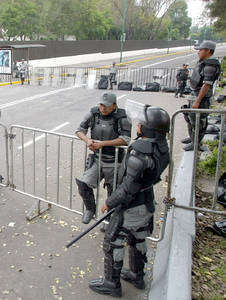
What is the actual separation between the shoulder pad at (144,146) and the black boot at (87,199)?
129 centimetres

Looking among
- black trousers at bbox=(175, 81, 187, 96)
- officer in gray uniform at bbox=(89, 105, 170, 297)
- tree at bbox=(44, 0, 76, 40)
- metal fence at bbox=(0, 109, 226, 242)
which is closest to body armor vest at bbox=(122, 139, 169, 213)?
officer in gray uniform at bbox=(89, 105, 170, 297)

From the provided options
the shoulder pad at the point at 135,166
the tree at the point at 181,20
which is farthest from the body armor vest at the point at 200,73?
the tree at the point at 181,20

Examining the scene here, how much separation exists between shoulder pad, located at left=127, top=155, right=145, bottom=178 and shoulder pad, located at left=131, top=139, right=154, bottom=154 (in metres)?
0.08

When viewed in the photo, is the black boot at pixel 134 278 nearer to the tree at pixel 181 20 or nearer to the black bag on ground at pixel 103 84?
the black bag on ground at pixel 103 84

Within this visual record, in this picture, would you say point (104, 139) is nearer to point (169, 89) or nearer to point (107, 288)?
point (107, 288)

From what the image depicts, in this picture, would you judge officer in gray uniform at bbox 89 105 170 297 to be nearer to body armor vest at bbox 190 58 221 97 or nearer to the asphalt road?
the asphalt road

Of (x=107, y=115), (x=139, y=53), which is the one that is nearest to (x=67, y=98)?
(x=107, y=115)

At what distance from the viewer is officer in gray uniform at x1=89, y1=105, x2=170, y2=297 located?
292cm

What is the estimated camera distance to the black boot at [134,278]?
3.46m

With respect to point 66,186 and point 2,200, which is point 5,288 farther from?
point 66,186

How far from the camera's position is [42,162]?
6.92 meters

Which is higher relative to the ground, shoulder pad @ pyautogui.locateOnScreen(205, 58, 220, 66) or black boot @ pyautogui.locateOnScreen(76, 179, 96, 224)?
shoulder pad @ pyautogui.locateOnScreen(205, 58, 220, 66)

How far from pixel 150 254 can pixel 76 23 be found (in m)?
52.4

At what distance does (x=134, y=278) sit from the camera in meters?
3.48
